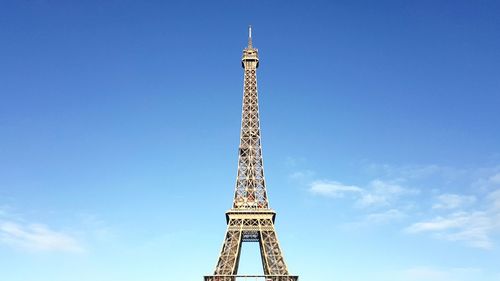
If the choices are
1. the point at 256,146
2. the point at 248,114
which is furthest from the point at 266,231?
the point at 248,114

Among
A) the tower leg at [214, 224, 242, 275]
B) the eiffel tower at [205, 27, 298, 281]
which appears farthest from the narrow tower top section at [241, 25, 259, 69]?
the tower leg at [214, 224, 242, 275]

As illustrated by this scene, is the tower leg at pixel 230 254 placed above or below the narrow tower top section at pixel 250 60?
below

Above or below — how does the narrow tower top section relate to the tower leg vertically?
above

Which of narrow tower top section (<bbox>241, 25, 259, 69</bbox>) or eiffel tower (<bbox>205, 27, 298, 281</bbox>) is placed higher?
narrow tower top section (<bbox>241, 25, 259, 69</bbox>)

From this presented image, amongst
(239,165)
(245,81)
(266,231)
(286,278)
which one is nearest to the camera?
(286,278)

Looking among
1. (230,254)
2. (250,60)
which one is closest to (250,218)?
(230,254)

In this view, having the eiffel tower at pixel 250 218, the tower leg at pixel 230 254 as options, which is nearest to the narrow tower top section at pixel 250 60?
the eiffel tower at pixel 250 218

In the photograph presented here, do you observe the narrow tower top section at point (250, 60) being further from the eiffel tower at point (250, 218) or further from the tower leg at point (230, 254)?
the tower leg at point (230, 254)

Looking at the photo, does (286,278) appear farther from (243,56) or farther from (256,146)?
(243,56)

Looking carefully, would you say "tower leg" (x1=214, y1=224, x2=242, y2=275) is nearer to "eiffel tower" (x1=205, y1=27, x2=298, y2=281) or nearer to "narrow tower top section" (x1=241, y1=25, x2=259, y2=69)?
"eiffel tower" (x1=205, y1=27, x2=298, y2=281)
